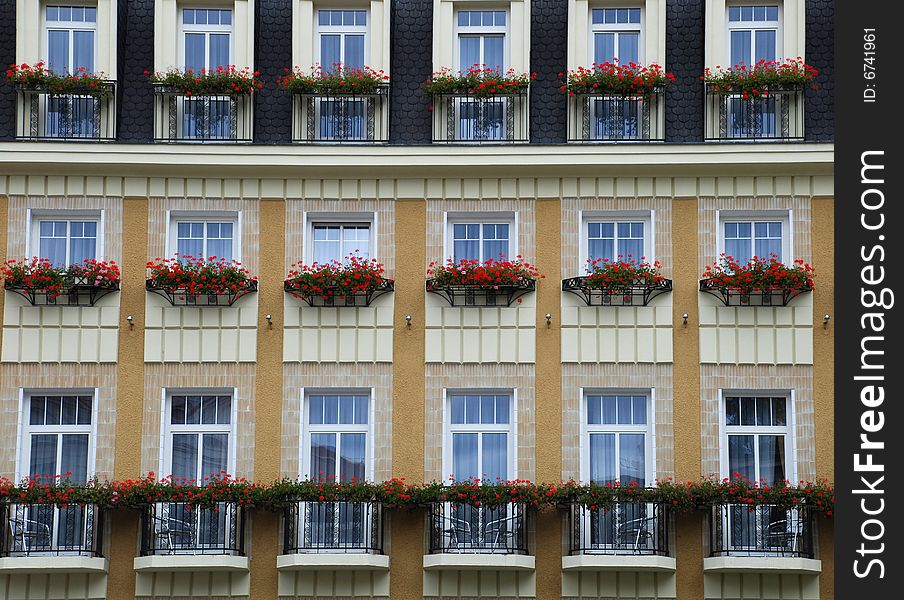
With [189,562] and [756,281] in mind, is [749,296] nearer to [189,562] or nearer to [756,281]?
[756,281]

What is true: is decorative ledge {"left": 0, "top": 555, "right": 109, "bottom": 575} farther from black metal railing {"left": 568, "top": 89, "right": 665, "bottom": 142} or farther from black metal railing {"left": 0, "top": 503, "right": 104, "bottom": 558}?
black metal railing {"left": 568, "top": 89, "right": 665, "bottom": 142}

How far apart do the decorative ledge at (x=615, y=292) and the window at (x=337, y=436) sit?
336cm

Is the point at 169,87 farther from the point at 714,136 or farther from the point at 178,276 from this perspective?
the point at 714,136

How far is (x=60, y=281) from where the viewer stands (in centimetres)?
2819

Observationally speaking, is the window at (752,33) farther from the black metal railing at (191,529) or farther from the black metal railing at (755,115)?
the black metal railing at (191,529)

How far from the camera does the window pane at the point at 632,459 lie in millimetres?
28203

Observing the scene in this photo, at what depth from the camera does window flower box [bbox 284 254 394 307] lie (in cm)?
2827

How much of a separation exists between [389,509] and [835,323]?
6.60 meters

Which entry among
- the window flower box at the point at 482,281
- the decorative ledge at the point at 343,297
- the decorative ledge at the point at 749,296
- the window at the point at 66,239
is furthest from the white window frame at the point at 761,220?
the window at the point at 66,239

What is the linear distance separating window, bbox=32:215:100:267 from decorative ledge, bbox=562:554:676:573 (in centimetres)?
824

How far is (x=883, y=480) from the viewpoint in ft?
81.2

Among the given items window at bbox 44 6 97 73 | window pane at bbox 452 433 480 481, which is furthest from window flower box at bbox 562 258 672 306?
window at bbox 44 6 97 73

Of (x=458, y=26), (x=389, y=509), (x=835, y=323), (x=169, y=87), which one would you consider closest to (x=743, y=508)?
(x=835, y=323)

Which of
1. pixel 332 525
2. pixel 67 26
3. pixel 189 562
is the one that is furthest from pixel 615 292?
pixel 67 26
